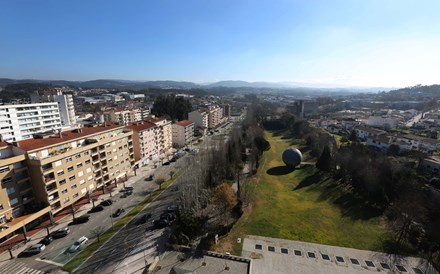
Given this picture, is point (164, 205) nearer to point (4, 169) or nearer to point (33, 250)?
point (33, 250)

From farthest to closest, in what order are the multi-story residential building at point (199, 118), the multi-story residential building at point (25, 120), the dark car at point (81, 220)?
the multi-story residential building at point (199, 118) < the multi-story residential building at point (25, 120) < the dark car at point (81, 220)

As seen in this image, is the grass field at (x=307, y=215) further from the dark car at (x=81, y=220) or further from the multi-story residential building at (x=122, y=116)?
the multi-story residential building at (x=122, y=116)

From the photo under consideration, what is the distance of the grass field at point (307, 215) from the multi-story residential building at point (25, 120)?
76.4 m

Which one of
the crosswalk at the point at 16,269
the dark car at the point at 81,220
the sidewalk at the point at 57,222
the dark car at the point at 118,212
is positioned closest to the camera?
the crosswalk at the point at 16,269

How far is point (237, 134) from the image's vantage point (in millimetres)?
66062

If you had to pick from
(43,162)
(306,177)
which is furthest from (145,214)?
(306,177)

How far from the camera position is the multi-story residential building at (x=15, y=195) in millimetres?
28328

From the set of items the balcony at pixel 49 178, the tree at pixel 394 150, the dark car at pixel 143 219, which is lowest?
the dark car at pixel 143 219

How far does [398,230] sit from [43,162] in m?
47.4

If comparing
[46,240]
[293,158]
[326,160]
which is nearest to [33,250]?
[46,240]

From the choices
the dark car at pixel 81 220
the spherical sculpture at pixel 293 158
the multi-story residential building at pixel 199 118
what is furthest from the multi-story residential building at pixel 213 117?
the dark car at pixel 81 220

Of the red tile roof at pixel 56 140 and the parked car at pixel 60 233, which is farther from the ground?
the red tile roof at pixel 56 140

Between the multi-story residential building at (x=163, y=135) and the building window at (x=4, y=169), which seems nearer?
the building window at (x=4, y=169)

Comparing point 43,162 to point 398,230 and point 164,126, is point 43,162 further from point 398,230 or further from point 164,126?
point 398,230
